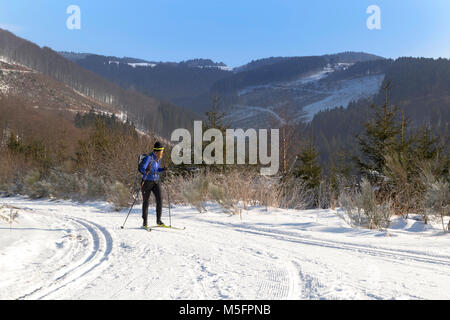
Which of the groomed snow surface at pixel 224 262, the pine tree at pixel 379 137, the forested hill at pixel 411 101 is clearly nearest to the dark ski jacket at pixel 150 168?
the groomed snow surface at pixel 224 262

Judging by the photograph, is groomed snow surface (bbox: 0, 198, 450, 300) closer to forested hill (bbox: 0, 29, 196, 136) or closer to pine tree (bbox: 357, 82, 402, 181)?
pine tree (bbox: 357, 82, 402, 181)

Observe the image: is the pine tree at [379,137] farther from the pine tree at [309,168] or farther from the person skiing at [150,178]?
the person skiing at [150,178]

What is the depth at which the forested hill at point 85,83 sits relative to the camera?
147000 mm

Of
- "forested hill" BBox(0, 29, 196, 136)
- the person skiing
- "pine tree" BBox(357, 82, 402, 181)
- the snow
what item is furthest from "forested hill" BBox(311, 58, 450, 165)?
the person skiing

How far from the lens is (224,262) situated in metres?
3.97

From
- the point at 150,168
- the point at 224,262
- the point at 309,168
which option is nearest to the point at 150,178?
the point at 150,168

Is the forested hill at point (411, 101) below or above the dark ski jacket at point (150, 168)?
above

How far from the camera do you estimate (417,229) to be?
6.76 metres

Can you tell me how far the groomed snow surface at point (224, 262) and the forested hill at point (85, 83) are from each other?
129 metres

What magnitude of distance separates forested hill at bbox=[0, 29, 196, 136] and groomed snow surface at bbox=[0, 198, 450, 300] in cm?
12857

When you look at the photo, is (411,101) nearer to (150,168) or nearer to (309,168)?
(309,168)

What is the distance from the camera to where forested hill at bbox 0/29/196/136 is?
482 ft

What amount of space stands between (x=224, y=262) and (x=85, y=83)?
571 ft

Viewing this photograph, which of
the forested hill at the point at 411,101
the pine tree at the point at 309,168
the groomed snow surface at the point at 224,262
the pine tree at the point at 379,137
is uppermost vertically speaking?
the forested hill at the point at 411,101
